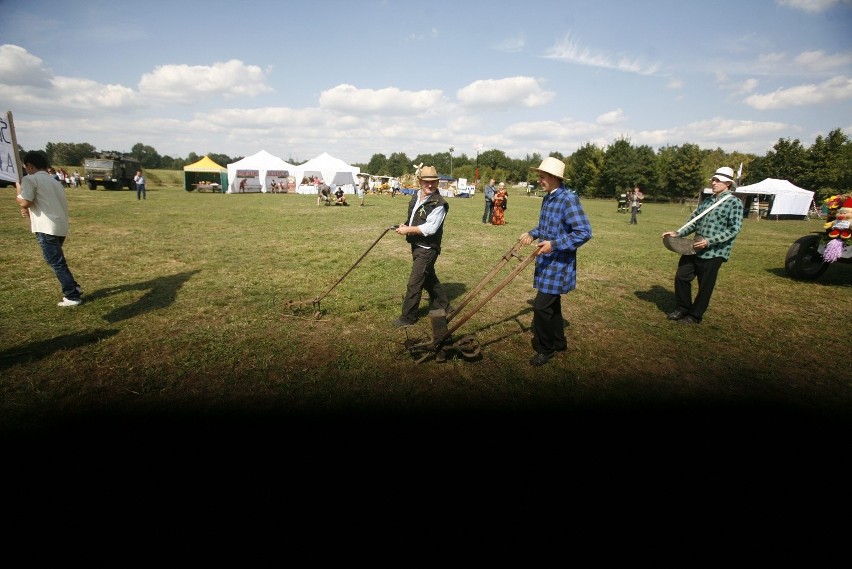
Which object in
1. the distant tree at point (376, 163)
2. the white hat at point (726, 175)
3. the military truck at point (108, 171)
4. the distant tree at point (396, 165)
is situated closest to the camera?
the white hat at point (726, 175)

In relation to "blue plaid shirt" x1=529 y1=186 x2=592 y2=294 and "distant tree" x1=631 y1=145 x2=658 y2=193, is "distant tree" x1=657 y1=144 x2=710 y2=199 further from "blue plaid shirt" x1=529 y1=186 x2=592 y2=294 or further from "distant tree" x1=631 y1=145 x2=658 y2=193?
"blue plaid shirt" x1=529 y1=186 x2=592 y2=294

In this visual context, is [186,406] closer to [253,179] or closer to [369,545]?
[369,545]

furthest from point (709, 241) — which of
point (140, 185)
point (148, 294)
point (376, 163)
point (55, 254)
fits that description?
point (376, 163)

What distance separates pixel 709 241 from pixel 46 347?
859 cm

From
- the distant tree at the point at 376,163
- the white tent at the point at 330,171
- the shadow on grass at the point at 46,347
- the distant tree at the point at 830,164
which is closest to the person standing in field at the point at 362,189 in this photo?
the white tent at the point at 330,171

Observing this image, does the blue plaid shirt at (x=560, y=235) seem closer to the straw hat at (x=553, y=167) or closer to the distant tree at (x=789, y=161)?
the straw hat at (x=553, y=167)

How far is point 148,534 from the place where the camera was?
2361 mm

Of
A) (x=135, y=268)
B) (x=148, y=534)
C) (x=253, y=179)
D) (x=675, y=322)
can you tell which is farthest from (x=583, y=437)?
(x=253, y=179)

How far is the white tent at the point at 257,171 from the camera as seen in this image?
132ft

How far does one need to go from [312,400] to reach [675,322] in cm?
556

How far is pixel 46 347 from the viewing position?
15.3ft

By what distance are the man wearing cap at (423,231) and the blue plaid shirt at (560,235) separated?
1.34 meters

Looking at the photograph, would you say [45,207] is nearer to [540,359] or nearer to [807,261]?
[540,359]

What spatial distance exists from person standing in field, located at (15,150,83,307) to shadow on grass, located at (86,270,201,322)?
0.82 m
